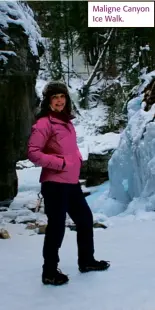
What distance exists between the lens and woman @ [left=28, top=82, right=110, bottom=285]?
2.64 m

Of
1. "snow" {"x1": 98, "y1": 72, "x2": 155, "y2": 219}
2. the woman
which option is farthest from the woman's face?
"snow" {"x1": 98, "y1": 72, "x2": 155, "y2": 219}

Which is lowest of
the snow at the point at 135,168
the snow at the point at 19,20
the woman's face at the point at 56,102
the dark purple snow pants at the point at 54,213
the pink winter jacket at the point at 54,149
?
the snow at the point at 135,168

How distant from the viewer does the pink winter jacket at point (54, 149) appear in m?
2.62

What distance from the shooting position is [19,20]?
7.96 metres

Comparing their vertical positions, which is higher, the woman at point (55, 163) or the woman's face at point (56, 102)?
the woman's face at point (56, 102)

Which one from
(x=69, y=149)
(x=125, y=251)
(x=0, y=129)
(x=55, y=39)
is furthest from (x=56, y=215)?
(x=55, y=39)

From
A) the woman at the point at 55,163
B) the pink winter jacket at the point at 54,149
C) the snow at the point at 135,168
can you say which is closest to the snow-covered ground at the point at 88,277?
the woman at the point at 55,163

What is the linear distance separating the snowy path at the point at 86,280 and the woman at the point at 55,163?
0.48 ft

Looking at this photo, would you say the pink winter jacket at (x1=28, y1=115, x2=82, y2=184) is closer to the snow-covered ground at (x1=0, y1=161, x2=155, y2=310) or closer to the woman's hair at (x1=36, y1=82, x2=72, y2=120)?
the woman's hair at (x1=36, y1=82, x2=72, y2=120)

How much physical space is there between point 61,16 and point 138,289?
24.6m

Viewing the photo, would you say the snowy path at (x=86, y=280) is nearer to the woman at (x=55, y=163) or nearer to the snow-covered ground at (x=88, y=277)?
the snow-covered ground at (x=88, y=277)

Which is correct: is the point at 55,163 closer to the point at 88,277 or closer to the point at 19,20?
the point at 88,277

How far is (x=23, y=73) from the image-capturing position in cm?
739

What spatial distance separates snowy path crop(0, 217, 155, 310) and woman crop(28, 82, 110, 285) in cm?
15
